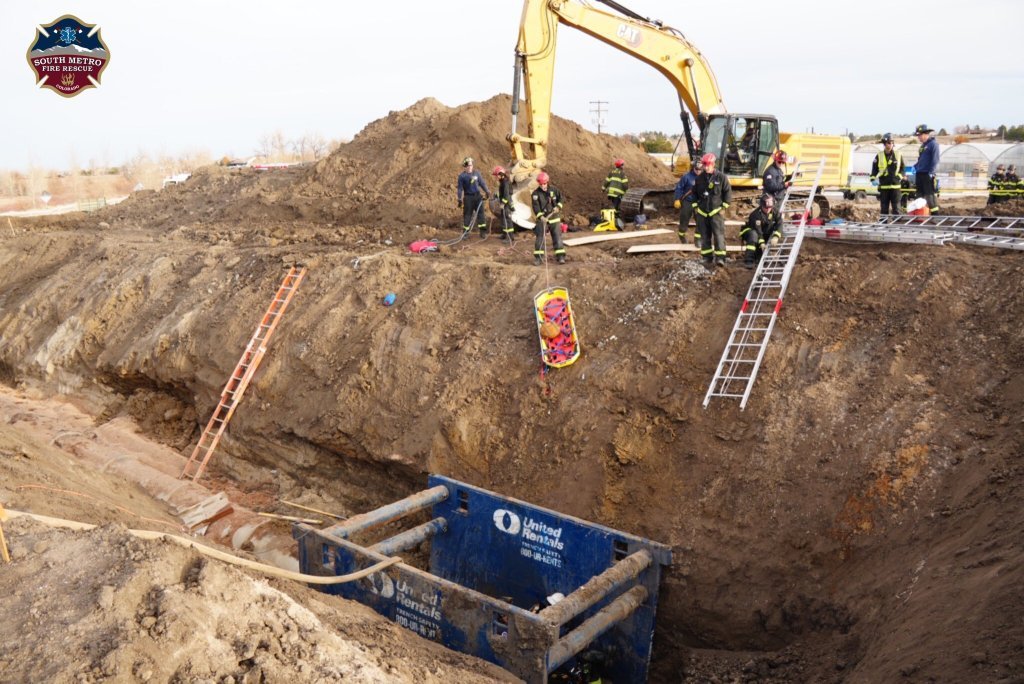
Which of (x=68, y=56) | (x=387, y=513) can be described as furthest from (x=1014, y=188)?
(x=68, y=56)

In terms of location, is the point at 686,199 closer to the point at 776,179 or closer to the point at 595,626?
the point at 776,179

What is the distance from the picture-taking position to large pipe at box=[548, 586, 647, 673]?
241 inches

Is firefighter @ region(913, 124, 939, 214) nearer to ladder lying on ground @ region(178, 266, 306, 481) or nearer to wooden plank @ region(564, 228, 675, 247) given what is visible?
wooden plank @ region(564, 228, 675, 247)

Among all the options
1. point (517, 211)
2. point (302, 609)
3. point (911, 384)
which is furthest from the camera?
point (517, 211)

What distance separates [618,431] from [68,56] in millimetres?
12461

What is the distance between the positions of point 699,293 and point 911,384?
279cm

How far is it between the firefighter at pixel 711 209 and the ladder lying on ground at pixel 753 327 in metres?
0.65

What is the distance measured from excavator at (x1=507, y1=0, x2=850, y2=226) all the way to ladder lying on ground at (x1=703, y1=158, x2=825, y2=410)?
556 centimetres

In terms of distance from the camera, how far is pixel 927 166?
1327 centimetres

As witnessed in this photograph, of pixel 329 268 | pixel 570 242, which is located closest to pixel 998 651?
pixel 570 242

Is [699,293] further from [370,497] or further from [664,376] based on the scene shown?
[370,497]

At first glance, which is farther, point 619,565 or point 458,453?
point 458,453

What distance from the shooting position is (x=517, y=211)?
15359mm

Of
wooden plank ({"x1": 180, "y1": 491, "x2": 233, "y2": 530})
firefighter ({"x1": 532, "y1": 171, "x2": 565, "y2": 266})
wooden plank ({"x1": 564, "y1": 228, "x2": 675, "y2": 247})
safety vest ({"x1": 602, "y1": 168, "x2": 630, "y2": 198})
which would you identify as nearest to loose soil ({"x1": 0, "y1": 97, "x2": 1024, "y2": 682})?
firefighter ({"x1": 532, "y1": 171, "x2": 565, "y2": 266})
